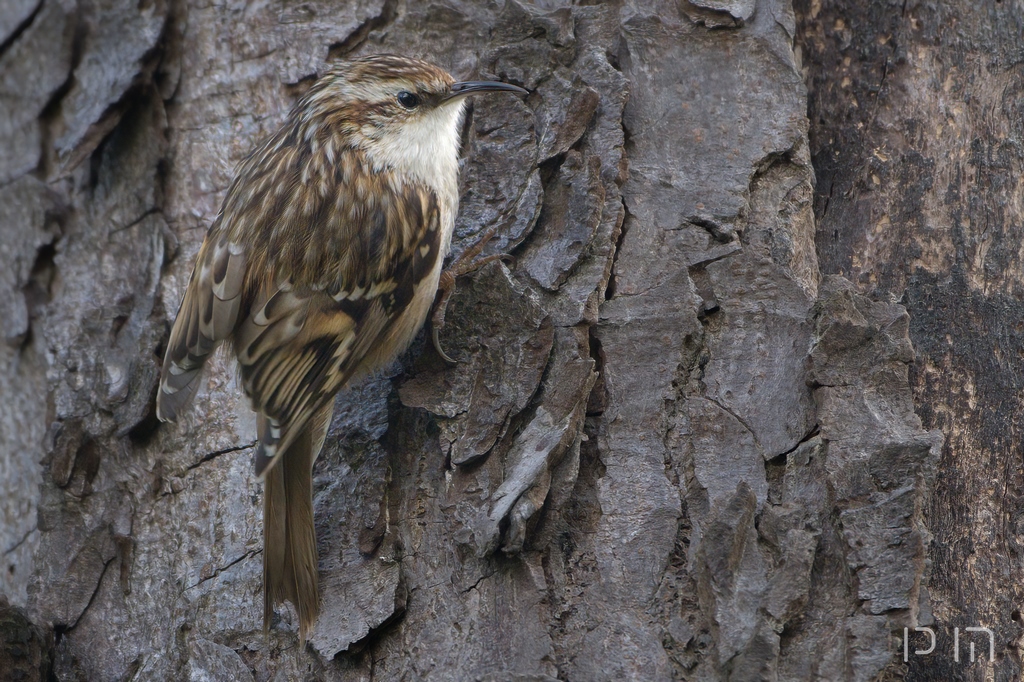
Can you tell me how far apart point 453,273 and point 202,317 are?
62 centimetres

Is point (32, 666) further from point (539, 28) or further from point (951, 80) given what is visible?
point (951, 80)

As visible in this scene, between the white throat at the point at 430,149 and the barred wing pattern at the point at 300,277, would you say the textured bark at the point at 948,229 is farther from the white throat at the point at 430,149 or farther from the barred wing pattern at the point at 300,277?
the barred wing pattern at the point at 300,277

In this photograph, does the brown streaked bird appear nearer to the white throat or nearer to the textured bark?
the white throat

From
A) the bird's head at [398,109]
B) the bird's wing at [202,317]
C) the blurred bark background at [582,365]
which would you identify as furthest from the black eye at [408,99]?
the bird's wing at [202,317]

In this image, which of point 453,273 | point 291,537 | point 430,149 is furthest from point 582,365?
point 430,149

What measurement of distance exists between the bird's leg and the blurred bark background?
0.05m

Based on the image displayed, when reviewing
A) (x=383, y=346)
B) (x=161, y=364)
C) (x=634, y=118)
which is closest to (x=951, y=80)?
(x=634, y=118)

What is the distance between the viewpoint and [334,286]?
2.33m

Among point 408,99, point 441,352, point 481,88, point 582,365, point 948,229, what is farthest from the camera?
point 408,99

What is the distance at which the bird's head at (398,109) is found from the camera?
238cm

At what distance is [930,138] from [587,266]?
928 millimetres

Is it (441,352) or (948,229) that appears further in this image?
(948,229)

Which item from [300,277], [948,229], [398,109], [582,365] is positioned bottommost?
[948,229]

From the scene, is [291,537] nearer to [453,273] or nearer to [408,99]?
[453,273]
